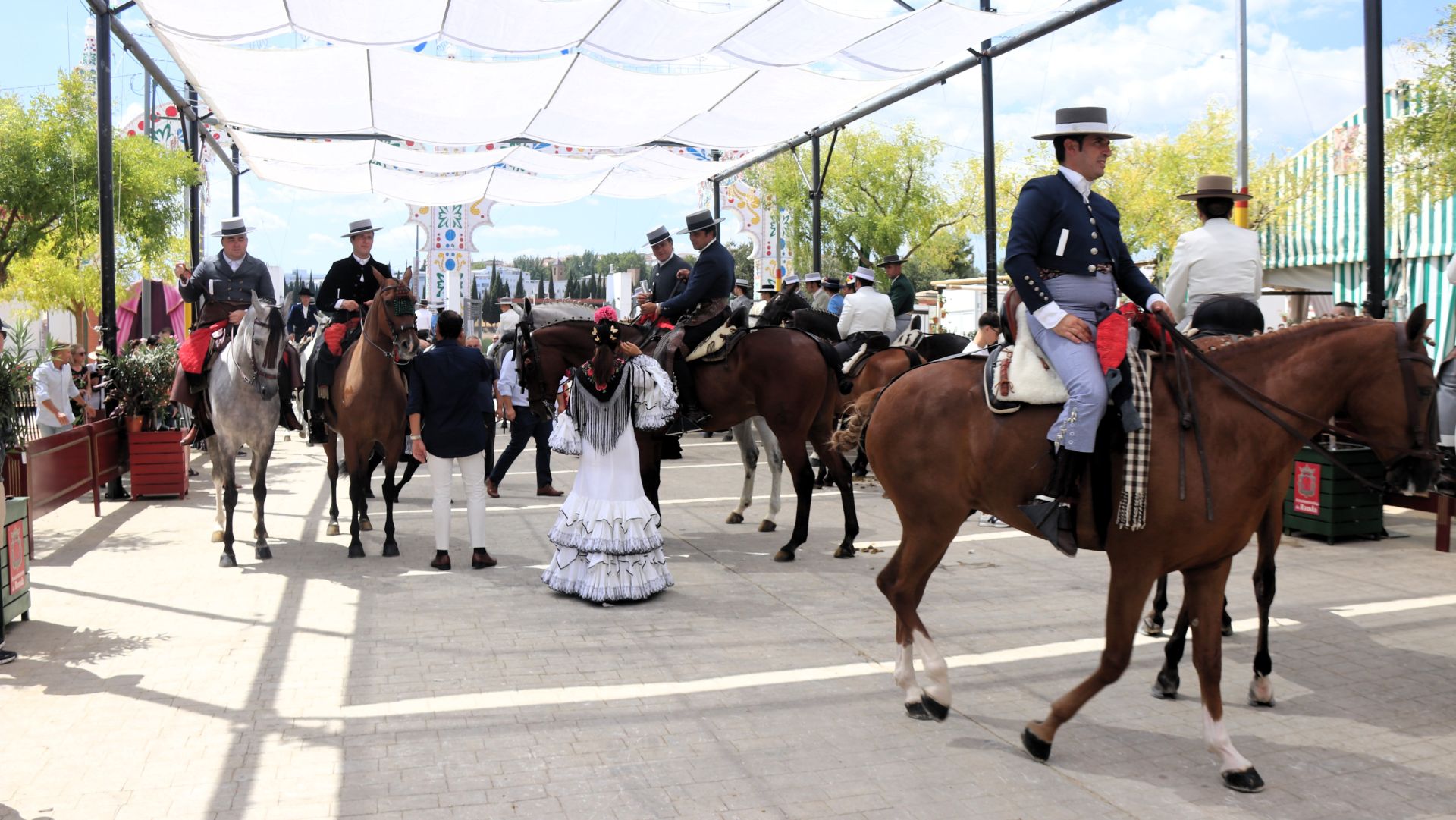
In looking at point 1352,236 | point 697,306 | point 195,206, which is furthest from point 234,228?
point 1352,236

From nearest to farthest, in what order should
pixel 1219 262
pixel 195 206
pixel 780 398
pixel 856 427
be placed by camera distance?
pixel 856 427 → pixel 1219 262 → pixel 780 398 → pixel 195 206

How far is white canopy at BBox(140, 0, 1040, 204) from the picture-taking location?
10016 mm

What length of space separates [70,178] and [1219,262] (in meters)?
17.5

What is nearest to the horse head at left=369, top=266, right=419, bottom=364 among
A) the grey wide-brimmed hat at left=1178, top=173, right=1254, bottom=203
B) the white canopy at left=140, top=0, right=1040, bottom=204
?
the white canopy at left=140, top=0, right=1040, bottom=204

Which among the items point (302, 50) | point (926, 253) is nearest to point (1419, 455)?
point (302, 50)

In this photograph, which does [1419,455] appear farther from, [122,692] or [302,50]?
[302,50]

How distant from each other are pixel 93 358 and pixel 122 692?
9.52 meters

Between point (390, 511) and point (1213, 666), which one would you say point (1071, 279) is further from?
point (390, 511)

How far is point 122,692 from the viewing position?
5.50 metres

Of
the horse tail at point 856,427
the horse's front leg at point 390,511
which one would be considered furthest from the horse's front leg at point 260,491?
the horse tail at point 856,427

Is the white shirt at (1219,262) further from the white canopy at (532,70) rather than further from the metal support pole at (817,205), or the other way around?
the metal support pole at (817,205)

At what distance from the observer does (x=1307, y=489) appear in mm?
9281

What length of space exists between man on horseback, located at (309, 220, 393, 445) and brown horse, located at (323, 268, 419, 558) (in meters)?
0.31

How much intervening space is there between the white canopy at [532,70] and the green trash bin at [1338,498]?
4.98 metres
